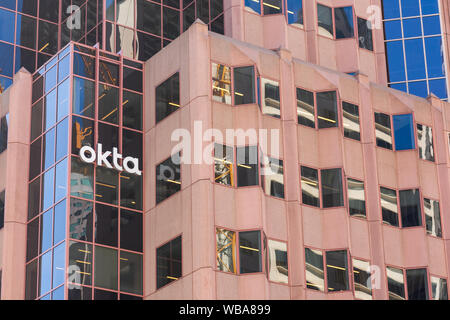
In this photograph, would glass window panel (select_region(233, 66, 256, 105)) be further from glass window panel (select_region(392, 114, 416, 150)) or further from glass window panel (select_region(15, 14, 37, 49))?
glass window panel (select_region(15, 14, 37, 49))

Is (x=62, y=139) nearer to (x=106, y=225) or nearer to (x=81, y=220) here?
(x=81, y=220)

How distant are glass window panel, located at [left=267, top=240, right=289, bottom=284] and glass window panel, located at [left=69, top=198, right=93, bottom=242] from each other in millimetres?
9487

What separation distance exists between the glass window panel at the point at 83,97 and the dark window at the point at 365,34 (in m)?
22.7

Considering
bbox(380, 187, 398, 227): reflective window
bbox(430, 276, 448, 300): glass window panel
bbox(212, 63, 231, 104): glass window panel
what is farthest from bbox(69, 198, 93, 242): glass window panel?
bbox(430, 276, 448, 300): glass window panel

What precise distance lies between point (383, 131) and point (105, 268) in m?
19.3

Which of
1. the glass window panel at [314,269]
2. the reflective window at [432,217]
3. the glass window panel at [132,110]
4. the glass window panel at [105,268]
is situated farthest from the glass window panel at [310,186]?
the glass window panel at [105,268]

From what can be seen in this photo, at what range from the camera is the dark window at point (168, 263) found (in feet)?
204

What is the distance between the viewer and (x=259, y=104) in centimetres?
6638

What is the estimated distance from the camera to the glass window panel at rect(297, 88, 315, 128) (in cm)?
6838

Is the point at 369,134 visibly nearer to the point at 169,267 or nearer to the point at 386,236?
the point at 386,236

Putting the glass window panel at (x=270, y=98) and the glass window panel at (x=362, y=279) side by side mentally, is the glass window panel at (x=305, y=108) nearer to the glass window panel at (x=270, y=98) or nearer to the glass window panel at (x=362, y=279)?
the glass window panel at (x=270, y=98)

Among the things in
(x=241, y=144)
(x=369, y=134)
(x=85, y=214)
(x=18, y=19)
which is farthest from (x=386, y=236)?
(x=18, y=19)

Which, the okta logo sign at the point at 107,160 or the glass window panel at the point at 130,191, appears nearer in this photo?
the okta logo sign at the point at 107,160
